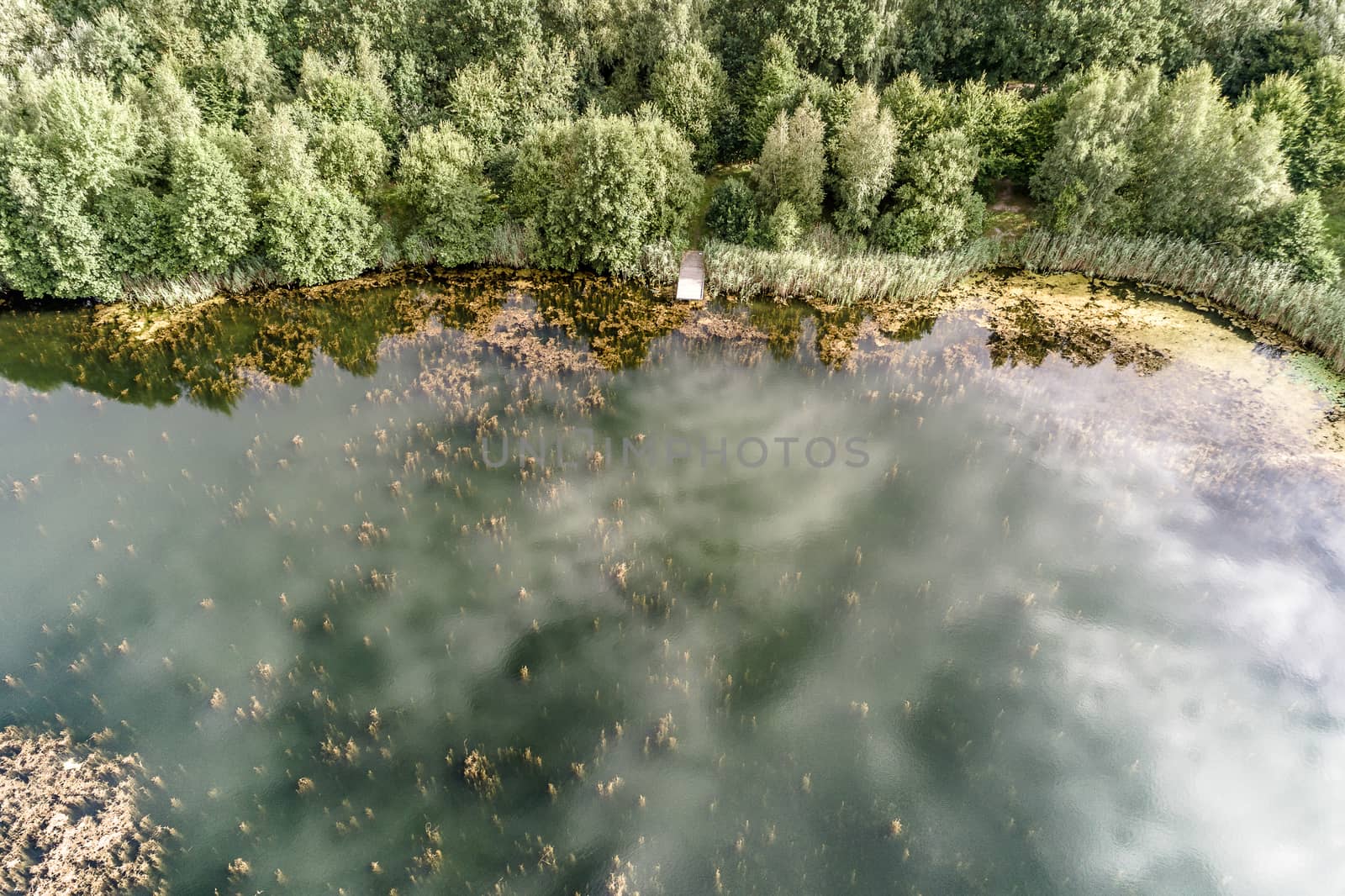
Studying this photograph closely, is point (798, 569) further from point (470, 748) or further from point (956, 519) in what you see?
point (470, 748)

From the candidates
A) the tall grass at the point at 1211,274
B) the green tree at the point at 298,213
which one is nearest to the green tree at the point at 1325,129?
the tall grass at the point at 1211,274

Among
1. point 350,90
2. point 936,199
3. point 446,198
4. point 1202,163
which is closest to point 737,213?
point 936,199

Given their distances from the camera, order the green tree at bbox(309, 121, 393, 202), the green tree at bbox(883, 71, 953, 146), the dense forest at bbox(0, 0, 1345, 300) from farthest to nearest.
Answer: the green tree at bbox(883, 71, 953, 146) < the green tree at bbox(309, 121, 393, 202) < the dense forest at bbox(0, 0, 1345, 300)

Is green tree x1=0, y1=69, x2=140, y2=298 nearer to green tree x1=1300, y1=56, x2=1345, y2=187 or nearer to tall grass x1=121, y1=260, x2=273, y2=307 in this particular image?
tall grass x1=121, y1=260, x2=273, y2=307

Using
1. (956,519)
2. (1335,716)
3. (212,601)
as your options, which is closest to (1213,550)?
(1335,716)

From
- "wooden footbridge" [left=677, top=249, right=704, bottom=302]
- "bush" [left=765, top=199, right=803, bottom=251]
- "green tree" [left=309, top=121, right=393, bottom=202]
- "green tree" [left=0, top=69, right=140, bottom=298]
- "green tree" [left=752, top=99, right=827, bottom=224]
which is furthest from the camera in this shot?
"green tree" [left=309, top=121, right=393, bottom=202]

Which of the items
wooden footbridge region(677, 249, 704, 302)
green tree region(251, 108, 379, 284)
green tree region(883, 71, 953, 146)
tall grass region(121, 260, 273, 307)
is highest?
green tree region(883, 71, 953, 146)

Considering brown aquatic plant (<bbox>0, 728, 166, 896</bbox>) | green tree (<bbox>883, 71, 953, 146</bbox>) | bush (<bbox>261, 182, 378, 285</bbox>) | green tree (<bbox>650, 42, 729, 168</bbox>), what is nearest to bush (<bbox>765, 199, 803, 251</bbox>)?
green tree (<bbox>883, 71, 953, 146</bbox>)
